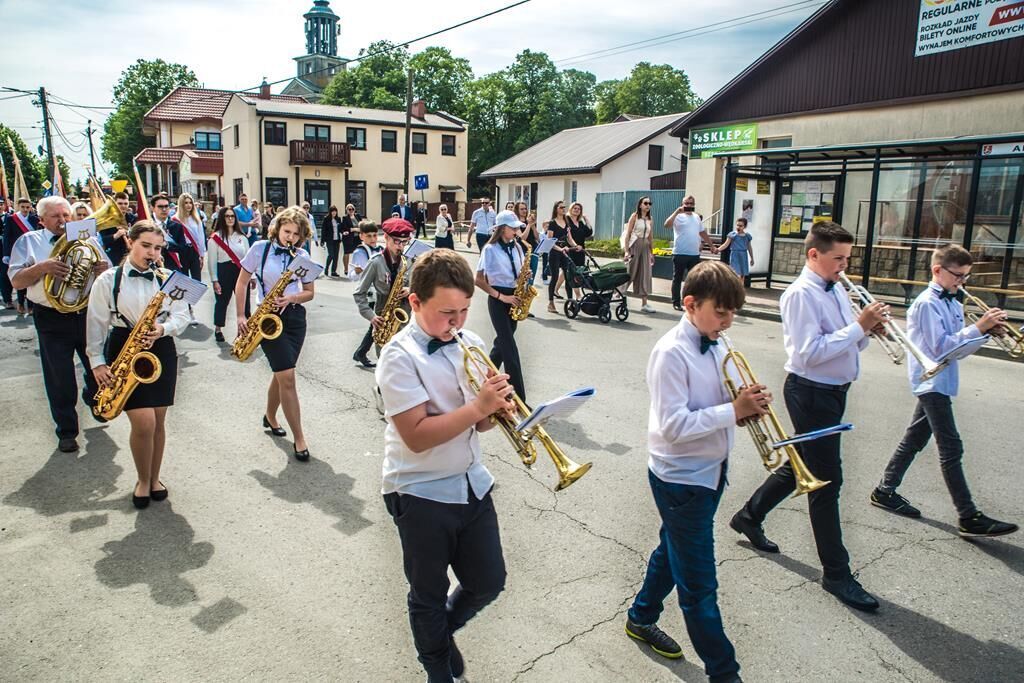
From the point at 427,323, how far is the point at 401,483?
613 mm

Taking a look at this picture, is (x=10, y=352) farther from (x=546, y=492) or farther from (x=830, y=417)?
(x=830, y=417)

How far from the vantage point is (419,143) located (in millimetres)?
48219

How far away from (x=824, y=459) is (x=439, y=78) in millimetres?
66540

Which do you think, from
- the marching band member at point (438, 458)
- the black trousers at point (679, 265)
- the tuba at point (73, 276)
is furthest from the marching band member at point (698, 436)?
the black trousers at point (679, 265)

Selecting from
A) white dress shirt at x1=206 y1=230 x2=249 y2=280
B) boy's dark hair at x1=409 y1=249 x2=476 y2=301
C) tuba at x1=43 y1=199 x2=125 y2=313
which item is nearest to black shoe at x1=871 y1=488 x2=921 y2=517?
boy's dark hair at x1=409 y1=249 x2=476 y2=301

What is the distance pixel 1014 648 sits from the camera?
343 cm

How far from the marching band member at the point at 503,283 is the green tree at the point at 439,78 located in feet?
200

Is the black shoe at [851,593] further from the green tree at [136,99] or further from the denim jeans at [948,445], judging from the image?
the green tree at [136,99]

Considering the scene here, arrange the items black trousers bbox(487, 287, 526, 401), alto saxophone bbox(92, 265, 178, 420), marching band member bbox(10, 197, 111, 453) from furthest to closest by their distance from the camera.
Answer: black trousers bbox(487, 287, 526, 401) → marching band member bbox(10, 197, 111, 453) → alto saxophone bbox(92, 265, 178, 420)

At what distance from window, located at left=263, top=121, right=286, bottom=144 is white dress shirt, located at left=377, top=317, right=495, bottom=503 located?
150 feet

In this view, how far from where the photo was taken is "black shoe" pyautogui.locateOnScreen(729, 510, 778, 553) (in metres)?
4.33

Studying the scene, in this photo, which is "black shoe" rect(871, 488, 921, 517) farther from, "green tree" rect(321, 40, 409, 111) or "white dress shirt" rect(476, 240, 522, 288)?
"green tree" rect(321, 40, 409, 111)

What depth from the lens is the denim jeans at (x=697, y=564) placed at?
112 inches

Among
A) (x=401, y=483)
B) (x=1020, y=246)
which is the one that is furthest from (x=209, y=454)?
(x=1020, y=246)
